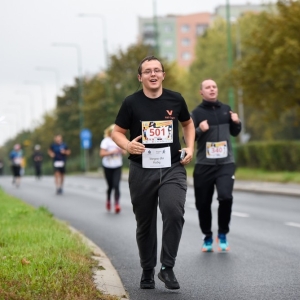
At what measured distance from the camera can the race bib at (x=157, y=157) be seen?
8.04 m

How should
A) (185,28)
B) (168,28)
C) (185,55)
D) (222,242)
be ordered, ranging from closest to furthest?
(222,242), (185,55), (168,28), (185,28)

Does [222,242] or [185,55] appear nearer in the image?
[222,242]

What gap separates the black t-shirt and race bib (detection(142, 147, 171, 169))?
0.05 m

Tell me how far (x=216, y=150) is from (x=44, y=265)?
3408mm

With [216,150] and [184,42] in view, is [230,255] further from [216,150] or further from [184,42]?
[184,42]

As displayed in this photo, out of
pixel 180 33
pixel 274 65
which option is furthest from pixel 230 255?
pixel 180 33

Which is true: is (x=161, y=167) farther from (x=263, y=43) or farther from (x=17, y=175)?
(x=17, y=175)

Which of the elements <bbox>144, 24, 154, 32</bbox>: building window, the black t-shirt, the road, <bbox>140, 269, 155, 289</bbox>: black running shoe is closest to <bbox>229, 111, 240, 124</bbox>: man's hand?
the road

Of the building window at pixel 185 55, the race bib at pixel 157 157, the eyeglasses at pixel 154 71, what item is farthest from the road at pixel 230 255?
the building window at pixel 185 55

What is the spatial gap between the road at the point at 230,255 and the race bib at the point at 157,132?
130 cm

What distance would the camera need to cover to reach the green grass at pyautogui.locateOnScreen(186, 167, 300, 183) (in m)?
29.2

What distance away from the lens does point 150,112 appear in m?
8.11

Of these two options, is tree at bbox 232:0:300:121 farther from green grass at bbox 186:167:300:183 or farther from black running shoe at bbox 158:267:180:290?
black running shoe at bbox 158:267:180:290

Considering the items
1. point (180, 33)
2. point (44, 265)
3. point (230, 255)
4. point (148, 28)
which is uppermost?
point (148, 28)
